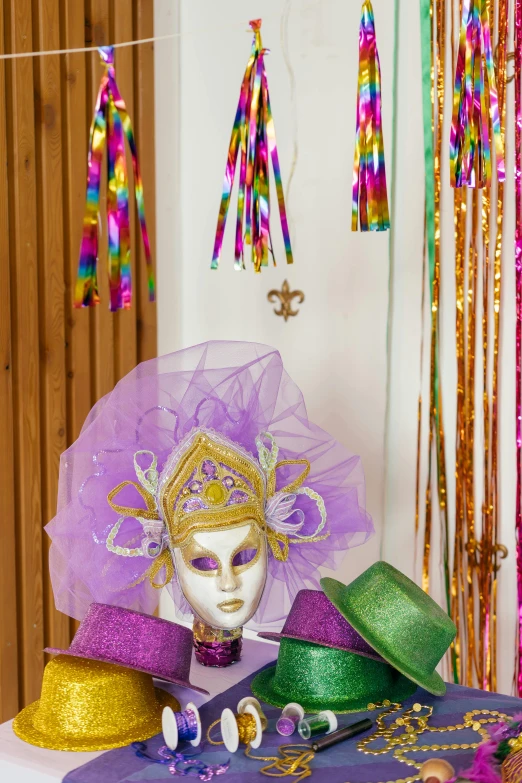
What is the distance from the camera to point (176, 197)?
8.39ft

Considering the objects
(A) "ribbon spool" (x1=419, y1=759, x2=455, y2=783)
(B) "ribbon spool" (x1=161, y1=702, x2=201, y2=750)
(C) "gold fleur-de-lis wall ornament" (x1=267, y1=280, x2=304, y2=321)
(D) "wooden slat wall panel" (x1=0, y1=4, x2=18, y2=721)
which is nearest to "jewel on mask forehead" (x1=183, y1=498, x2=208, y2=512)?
(B) "ribbon spool" (x1=161, y1=702, x2=201, y2=750)

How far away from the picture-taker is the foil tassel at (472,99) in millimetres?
1533

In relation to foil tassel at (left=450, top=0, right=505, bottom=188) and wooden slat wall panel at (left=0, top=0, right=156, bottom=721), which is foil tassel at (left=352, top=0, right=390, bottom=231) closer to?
foil tassel at (left=450, top=0, right=505, bottom=188)

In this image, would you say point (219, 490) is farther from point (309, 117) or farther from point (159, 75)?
point (159, 75)

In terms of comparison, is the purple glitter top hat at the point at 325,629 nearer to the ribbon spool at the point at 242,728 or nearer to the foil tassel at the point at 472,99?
the ribbon spool at the point at 242,728

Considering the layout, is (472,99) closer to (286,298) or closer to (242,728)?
(286,298)

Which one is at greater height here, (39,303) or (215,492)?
(39,303)

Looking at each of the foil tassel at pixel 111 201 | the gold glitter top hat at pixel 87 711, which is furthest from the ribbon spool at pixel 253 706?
the foil tassel at pixel 111 201

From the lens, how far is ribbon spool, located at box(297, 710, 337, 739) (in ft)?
4.19

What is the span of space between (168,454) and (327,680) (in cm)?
42

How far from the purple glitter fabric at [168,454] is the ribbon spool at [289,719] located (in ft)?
0.89

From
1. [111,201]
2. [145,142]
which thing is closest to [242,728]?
[111,201]

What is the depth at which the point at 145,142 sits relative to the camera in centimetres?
246

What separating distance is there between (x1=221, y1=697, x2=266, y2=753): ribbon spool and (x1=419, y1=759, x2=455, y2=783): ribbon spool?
9.0 inches
